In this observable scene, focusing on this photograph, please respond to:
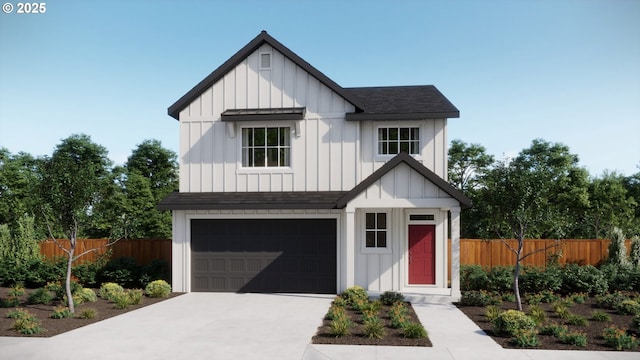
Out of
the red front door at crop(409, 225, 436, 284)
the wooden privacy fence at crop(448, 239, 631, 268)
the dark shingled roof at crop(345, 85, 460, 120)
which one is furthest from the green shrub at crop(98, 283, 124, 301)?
the wooden privacy fence at crop(448, 239, 631, 268)

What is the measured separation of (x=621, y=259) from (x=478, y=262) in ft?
17.4

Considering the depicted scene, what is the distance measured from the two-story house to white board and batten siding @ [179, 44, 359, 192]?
1.4 inches

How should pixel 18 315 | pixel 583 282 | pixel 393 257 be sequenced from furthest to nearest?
pixel 393 257 → pixel 583 282 → pixel 18 315

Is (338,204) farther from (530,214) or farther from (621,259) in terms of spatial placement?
(621,259)

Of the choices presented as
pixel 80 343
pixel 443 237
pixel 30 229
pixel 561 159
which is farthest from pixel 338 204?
pixel 561 159

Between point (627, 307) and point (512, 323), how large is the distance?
5364 millimetres

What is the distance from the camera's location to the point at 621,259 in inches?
683

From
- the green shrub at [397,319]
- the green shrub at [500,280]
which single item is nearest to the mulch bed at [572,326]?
the green shrub at [500,280]

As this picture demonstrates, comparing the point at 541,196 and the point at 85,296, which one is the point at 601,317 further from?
the point at 85,296

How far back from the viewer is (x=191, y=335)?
31.9ft

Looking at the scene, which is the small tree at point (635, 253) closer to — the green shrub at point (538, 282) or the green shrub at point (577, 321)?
the green shrub at point (538, 282)

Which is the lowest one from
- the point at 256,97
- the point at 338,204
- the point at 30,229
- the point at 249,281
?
the point at 249,281

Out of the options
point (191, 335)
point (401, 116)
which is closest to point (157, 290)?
point (191, 335)

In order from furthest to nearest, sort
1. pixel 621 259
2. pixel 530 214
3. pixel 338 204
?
pixel 621 259
pixel 338 204
pixel 530 214
